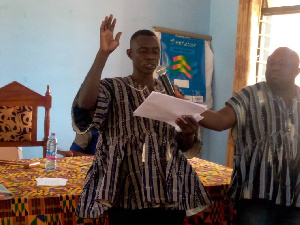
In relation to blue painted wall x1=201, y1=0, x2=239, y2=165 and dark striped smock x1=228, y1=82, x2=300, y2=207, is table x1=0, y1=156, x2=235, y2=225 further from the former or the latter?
blue painted wall x1=201, y1=0, x2=239, y2=165

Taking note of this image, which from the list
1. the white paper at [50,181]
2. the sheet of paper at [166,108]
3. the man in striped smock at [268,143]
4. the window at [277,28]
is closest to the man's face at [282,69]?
the man in striped smock at [268,143]

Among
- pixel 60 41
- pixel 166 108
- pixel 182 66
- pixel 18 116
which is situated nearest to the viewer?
pixel 166 108

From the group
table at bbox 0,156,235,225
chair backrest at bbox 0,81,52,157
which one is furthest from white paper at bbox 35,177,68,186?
chair backrest at bbox 0,81,52,157

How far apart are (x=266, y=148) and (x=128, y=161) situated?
532 millimetres

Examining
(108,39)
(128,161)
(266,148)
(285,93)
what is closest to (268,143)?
(266,148)

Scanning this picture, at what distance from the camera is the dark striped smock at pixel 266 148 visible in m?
1.51

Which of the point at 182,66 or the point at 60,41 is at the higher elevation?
the point at 60,41

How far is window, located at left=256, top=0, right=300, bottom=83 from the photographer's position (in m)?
4.00

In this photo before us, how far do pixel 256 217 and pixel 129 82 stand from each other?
27.4 inches

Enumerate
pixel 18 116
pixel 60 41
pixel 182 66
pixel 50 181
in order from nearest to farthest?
pixel 50 181
pixel 18 116
pixel 60 41
pixel 182 66

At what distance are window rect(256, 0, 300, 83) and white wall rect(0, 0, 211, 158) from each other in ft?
3.60

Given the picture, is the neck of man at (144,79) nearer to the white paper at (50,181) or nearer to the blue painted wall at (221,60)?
the white paper at (50,181)

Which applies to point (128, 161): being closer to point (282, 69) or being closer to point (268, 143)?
point (268, 143)

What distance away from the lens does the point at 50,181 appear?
1.98m
